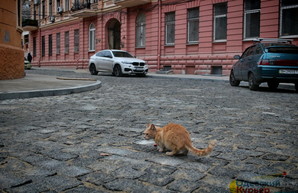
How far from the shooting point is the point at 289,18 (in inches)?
675

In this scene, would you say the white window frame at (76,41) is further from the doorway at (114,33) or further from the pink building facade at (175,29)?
the doorway at (114,33)

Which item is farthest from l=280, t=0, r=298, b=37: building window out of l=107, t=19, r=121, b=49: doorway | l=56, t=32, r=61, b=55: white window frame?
l=56, t=32, r=61, b=55: white window frame

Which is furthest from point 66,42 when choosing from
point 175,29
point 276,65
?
point 276,65

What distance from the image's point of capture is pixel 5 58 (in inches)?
501

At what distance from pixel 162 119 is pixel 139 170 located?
2.69m

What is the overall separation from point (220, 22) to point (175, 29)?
11.6 feet

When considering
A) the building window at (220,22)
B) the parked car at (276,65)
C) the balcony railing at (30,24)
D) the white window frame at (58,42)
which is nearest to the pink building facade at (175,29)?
the building window at (220,22)

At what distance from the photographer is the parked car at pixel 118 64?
1920 cm

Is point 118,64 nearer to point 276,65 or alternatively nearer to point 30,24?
point 276,65

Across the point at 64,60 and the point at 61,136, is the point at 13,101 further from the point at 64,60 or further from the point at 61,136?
the point at 64,60

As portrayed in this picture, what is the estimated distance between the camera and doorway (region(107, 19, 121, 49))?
29.8m

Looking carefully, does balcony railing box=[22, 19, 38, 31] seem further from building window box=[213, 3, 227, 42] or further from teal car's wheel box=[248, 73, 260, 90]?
teal car's wheel box=[248, 73, 260, 90]

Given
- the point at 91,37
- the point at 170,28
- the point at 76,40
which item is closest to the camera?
the point at 170,28

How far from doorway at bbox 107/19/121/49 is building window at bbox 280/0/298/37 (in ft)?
51.9
